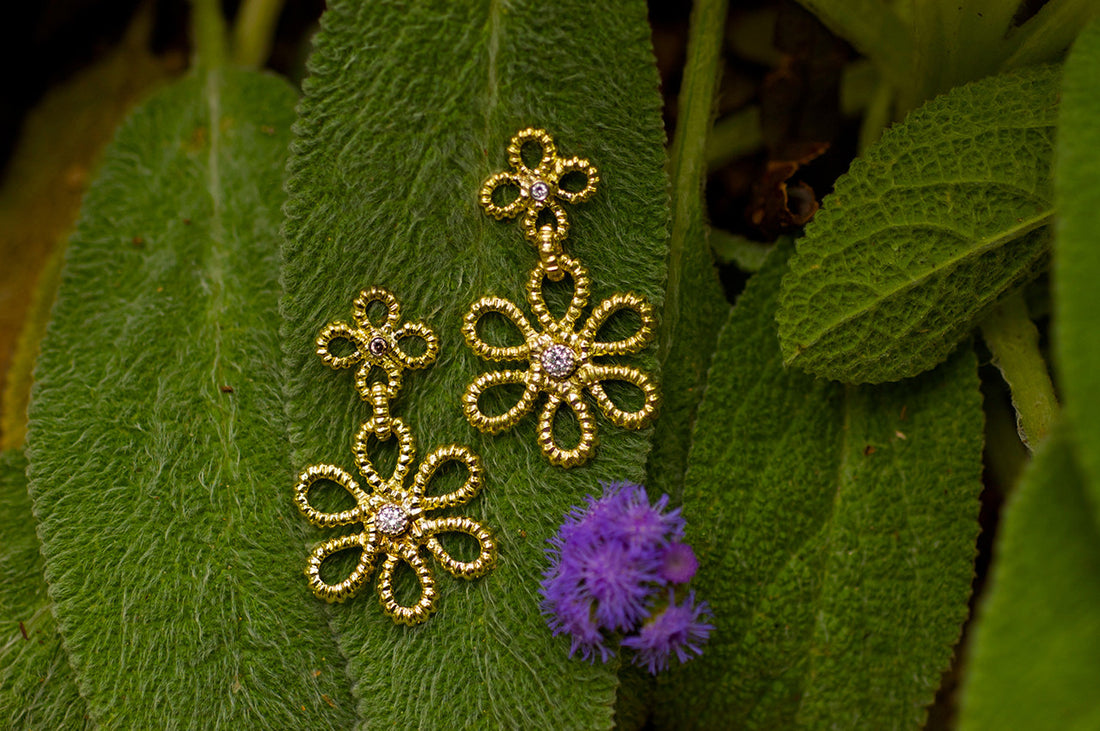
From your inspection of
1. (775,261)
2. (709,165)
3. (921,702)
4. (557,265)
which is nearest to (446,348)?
(557,265)

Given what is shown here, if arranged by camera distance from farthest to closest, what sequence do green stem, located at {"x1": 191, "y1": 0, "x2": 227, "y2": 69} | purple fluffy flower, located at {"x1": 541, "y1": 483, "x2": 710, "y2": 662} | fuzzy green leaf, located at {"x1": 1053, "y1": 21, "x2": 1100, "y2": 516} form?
green stem, located at {"x1": 191, "y1": 0, "x2": 227, "y2": 69}
purple fluffy flower, located at {"x1": 541, "y1": 483, "x2": 710, "y2": 662}
fuzzy green leaf, located at {"x1": 1053, "y1": 21, "x2": 1100, "y2": 516}

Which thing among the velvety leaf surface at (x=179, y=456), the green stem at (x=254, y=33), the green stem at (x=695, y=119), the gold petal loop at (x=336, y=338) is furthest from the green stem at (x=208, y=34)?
the green stem at (x=695, y=119)

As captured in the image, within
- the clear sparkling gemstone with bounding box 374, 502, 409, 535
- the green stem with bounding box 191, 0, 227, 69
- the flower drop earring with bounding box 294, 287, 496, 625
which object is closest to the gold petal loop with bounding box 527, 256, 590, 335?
the flower drop earring with bounding box 294, 287, 496, 625

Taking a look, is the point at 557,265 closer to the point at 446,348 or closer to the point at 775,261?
the point at 446,348

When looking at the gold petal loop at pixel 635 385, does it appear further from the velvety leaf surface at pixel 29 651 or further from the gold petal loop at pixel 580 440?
the velvety leaf surface at pixel 29 651

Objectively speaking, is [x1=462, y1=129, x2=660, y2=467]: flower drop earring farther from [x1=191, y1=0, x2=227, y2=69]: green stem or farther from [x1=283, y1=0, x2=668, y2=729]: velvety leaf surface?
[x1=191, y1=0, x2=227, y2=69]: green stem

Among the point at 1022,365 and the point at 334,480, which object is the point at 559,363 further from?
the point at 1022,365
